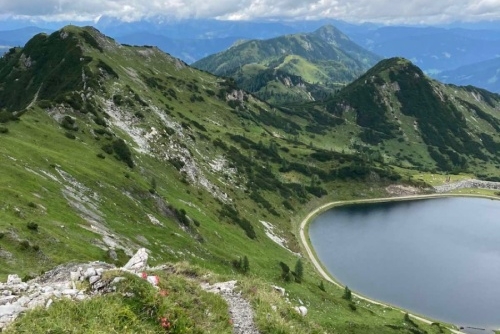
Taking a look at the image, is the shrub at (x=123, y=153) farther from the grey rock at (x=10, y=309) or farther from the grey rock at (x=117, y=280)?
the grey rock at (x=10, y=309)

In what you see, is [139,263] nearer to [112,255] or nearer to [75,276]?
[75,276]

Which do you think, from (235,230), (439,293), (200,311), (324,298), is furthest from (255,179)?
(200,311)

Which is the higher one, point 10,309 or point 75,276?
point 75,276

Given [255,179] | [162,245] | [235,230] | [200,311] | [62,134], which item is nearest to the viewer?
[200,311]

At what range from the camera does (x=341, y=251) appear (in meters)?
152

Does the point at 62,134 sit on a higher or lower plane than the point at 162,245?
higher

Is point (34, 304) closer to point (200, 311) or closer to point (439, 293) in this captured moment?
point (200, 311)

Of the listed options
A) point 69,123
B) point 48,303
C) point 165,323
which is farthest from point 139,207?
point 165,323

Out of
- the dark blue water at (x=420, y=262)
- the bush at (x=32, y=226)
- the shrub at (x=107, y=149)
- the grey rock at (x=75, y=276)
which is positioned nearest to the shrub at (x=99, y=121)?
the shrub at (x=107, y=149)

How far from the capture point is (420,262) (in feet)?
471

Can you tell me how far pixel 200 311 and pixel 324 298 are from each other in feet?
195

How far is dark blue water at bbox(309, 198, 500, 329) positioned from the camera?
114062 millimetres

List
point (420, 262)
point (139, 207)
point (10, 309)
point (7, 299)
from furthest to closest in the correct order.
Result: point (420, 262) → point (139, 207) → point (7, 299) → point (10, 309)

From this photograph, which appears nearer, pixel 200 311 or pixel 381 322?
pixel 200 311
